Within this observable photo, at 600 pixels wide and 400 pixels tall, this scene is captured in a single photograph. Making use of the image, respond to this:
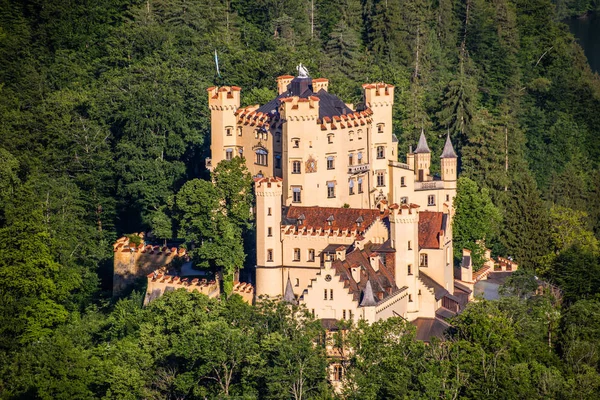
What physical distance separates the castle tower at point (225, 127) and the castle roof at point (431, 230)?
41.0ft

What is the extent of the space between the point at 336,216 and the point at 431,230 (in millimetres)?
5085

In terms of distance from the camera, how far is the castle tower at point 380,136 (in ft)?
366

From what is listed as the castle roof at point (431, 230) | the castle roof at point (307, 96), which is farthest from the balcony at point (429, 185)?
the castle roof at point (431, 230)

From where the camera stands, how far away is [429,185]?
368 feet

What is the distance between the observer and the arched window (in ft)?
358

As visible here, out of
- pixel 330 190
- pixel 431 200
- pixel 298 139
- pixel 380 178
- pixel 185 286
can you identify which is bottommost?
pixel 185 286

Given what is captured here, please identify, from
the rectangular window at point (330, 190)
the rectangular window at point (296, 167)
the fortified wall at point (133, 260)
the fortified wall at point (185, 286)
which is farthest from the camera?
the fortified wall at point (133, 260)

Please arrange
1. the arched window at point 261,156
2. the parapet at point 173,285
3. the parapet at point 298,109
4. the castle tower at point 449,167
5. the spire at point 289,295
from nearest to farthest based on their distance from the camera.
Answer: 1. the spire at point 289,295
2. the parapet at point 173,285
3. the parapet at point 298,109
4. the arched window at point 261,156
5. the castle tower at point 449,167

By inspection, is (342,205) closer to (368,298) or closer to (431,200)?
(431,200)

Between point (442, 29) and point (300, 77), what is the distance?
46.6m

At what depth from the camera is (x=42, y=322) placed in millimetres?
103438

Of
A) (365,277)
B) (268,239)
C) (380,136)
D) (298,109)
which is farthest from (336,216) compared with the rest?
(380,136)

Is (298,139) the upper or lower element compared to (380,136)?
lower

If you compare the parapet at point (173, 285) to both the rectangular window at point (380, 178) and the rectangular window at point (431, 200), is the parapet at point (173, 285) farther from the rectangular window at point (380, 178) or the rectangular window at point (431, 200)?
the rectangular window at point (431, 200)
